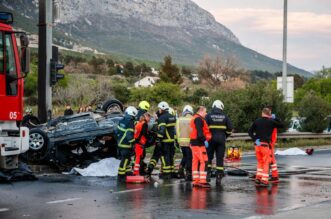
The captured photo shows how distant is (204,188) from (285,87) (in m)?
18.4

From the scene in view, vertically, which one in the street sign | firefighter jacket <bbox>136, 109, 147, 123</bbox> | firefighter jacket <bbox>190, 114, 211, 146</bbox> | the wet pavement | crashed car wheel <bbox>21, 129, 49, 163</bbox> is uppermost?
the street sign

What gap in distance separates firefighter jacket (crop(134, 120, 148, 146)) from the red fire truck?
3208mm

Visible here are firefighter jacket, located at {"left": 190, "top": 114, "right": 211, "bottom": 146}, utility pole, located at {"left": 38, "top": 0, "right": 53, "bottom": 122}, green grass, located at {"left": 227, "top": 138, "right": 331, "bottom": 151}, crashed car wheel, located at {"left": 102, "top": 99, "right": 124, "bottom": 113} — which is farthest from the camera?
green grass, located at {"left": 227, "top": 138, "right": 331, "bottom": 151}

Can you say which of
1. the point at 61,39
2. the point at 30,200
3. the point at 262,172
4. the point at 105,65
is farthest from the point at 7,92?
the point at 61,39

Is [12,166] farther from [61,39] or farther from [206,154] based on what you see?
[61,39]

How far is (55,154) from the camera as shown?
738 inches

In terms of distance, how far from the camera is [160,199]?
13180 mm

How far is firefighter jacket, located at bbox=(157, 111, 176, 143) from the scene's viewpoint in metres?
16.9

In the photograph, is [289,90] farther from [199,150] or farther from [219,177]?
[199,150]

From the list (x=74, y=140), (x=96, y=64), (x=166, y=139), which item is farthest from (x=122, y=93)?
(x=166, y=139)

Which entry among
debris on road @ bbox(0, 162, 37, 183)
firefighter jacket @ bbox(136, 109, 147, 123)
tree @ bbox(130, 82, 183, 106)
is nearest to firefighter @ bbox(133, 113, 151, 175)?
firefighter jacket @ bbox(136, 109, 147, 123)

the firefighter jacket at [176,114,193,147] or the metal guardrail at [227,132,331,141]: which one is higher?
the firefighter jacket at [176,114,193,147]

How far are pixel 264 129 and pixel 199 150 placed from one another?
1.71 meters

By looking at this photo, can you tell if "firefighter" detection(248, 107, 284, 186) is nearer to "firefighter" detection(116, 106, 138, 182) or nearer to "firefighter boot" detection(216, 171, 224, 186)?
"firefighter boot" detection(216, 171, 224, 186)
